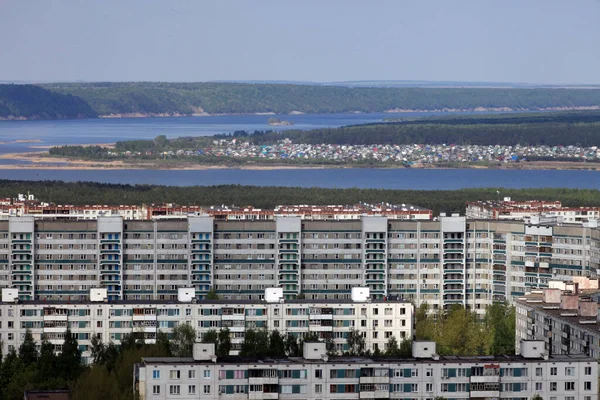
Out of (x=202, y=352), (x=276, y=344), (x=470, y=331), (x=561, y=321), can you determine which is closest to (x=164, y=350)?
(x=276, y=344)

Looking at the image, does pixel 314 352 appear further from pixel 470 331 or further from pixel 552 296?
pixel 470 331

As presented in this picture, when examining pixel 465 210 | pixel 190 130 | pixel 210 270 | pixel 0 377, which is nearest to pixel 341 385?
pixel 0 377

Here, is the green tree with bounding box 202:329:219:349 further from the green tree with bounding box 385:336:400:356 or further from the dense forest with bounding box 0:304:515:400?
the green tree with bounding box 385:336:400:356

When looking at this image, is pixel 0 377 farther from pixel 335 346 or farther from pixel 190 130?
pixel 190 130

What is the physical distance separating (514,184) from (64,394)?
8034 centimetres

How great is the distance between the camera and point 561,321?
28344mm

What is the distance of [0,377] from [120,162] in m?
103

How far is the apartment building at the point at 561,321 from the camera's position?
27.1 metres

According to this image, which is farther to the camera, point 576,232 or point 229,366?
point 576,232

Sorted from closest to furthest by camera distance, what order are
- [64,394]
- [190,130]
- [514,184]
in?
[64,394]
[514,184]
[190,130]

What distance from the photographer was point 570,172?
127 m

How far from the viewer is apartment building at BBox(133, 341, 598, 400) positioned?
22.7 metres

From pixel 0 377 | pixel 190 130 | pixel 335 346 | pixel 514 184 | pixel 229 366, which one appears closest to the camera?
pixel 229 366

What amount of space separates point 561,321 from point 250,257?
12.1 metres
